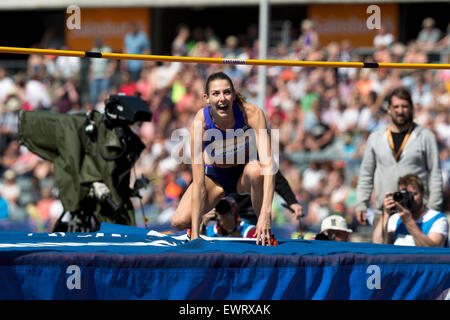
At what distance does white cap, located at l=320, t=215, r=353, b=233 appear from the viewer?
6.72 m

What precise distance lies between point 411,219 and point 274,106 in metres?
5.83

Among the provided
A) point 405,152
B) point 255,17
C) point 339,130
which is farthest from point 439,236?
point 255,17

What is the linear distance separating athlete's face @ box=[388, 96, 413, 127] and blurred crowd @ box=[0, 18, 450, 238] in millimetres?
2791

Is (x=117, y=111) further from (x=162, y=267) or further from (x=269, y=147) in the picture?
(x=162, y=267)

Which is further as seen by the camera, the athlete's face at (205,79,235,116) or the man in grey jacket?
the man in grey jacket

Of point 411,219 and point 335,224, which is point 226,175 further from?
point 411,219

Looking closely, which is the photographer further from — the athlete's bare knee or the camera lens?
the athlete's bare knee

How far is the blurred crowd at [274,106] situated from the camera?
1061 cm

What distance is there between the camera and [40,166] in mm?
12500

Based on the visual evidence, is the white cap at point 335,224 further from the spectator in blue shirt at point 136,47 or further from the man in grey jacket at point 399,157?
the spectator in blue shirt at point 136,47

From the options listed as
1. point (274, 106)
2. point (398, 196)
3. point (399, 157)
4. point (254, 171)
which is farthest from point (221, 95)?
point (274, 106)

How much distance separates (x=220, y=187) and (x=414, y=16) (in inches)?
366

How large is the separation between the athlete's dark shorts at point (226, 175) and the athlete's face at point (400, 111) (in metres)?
1.54

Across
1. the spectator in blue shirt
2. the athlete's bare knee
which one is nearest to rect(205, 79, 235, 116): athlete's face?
the athlete's bare knee
